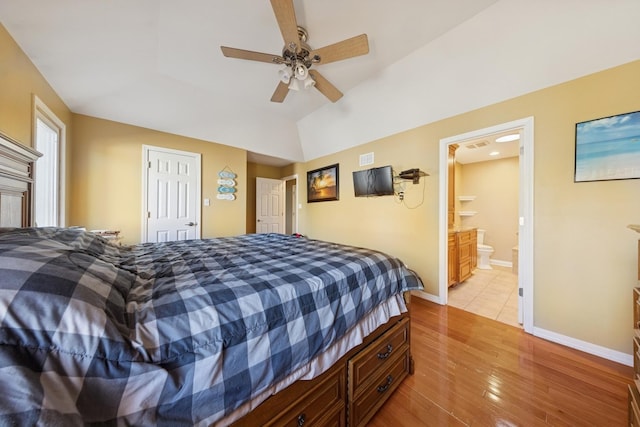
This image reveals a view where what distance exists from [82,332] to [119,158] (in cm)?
360

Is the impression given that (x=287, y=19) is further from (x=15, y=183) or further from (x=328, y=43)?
(x=15, y=183)

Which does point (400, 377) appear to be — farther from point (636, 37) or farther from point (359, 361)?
point (636, 37)

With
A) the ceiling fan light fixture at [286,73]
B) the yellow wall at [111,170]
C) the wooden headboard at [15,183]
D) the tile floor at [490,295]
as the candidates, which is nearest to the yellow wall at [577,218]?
the tile floor at [490,295]

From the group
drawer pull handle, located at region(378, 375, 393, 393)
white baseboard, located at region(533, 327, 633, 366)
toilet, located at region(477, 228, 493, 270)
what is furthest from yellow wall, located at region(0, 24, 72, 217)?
toilet, located at region(477, 228, 493, 270)

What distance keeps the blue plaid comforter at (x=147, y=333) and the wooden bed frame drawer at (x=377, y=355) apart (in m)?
0.23

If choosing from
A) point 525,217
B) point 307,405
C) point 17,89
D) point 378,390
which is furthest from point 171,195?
point 525,217

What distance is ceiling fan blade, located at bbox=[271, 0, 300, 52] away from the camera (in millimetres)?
1527

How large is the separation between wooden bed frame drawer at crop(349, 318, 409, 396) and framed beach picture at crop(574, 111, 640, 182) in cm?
205

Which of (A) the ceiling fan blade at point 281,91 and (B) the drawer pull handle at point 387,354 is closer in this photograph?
(B) the drawer pull handle at point 387,354

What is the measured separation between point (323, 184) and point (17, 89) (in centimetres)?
377

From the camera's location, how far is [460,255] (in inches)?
135

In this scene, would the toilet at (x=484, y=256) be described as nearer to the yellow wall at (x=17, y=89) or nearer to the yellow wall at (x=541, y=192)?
the yellow wall at (x=541, y=192)

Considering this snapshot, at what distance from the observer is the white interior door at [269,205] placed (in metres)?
5.28

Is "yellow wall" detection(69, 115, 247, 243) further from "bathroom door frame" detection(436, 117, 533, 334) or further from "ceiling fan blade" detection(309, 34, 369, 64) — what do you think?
"bathroom door frame" detection(436, 117, 533, 334)
